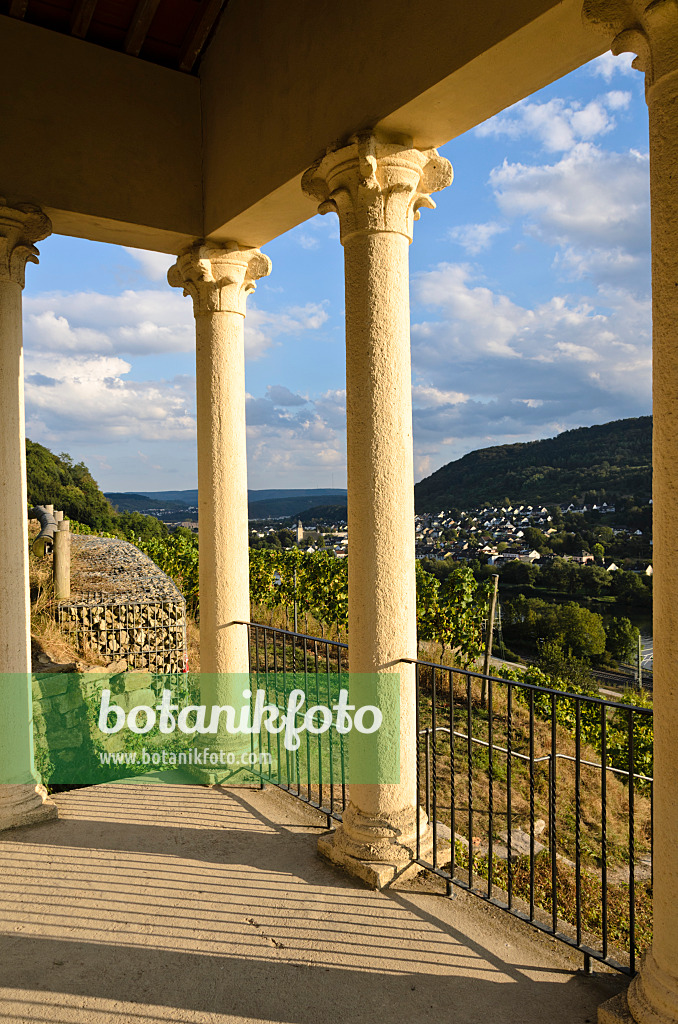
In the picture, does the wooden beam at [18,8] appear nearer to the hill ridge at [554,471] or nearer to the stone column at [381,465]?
the stone column at [381,465]

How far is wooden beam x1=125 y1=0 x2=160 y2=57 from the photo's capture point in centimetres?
650

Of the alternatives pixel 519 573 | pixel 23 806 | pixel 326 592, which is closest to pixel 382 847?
pixel 23 806

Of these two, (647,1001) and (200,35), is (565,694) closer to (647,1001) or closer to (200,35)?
(647,1001)

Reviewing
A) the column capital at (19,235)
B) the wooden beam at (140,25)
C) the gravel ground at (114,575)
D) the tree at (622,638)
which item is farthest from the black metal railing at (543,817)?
the tree at (622,638)

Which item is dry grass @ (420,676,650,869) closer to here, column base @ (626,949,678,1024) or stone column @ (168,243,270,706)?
stone column @ (168,243,270,706)

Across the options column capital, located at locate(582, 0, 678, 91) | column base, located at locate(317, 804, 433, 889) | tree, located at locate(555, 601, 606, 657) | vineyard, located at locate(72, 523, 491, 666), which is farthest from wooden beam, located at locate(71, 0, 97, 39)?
tree, located at locate(555, 601, 606, 657)

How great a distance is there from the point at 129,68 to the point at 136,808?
7138 mm

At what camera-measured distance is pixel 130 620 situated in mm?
A: 12570

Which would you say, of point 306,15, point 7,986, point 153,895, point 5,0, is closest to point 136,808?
point 153,895

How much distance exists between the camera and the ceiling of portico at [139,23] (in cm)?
643

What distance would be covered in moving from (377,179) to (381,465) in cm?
201

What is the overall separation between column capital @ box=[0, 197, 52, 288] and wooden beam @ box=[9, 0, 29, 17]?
1.77 metres

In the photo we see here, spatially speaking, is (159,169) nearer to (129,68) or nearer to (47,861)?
(129,68)

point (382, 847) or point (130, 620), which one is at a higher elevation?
point (130, 620)
